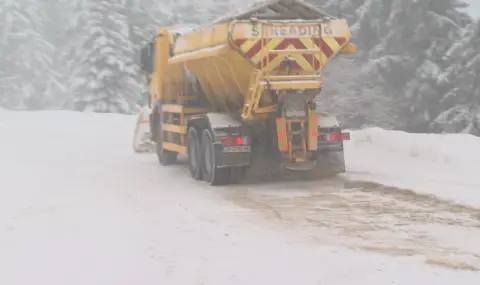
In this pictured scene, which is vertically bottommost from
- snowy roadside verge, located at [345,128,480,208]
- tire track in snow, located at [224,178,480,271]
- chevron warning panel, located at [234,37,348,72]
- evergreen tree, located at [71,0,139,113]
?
tire track in snow, located at [224,178,480,271]

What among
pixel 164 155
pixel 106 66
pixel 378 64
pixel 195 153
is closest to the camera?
pixel 195 153

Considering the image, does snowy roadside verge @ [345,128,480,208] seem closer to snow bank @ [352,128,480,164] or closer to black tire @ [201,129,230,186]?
snow bank @ [352,128,480,164]

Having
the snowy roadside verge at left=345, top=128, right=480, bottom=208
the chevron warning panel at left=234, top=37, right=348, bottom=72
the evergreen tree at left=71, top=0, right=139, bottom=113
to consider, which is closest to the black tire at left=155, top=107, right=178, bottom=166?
the snowy roadside verge at left=345, top=128, right=480, bottom=208

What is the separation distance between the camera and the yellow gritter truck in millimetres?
11984

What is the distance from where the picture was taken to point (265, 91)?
12.1 meters

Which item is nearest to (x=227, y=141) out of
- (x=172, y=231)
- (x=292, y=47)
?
(x=292, y=47)

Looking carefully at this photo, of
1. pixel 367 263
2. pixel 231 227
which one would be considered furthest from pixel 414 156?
pixel 367 263

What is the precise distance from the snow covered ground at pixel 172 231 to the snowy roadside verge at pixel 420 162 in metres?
0.03

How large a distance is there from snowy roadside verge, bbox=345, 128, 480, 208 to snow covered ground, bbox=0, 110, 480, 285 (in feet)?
0.11

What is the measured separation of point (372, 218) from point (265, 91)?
11.6ft

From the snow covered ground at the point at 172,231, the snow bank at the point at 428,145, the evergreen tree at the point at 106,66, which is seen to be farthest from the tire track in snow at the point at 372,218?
the evergreen tree at the point at 106,66

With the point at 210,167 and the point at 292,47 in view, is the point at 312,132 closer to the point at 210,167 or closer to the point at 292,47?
the point at 292,47

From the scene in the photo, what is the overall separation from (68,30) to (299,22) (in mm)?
40834

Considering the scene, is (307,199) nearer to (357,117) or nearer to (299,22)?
(299,22)
